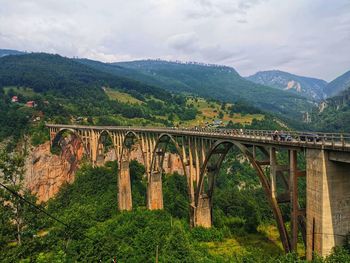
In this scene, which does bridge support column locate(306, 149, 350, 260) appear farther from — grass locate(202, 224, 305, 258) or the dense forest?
grass locate(202, 224, 305, 258)

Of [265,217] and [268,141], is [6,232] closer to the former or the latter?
[268,141]

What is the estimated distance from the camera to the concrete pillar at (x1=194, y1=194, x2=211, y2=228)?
45.0 metres

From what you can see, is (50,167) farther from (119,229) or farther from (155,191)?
(119,229)

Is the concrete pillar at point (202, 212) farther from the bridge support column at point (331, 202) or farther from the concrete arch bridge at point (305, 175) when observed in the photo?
the bridge support column at point (331, 202)

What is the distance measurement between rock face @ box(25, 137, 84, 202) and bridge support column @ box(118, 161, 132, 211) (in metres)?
28.8

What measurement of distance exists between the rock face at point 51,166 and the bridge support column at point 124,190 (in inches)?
508

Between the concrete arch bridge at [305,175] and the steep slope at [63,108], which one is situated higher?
the steep slope at [63,108]

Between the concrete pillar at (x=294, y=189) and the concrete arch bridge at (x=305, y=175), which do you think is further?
the concrete pillar at (x=294, y=189)

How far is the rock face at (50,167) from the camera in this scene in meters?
82.5

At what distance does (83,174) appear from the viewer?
7581cm

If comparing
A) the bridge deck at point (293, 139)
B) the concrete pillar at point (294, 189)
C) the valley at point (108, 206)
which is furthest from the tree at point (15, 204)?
the concrete pillar at point (294, 189)

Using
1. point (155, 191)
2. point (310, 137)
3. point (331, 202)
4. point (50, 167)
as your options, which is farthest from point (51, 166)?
point (331, 202)

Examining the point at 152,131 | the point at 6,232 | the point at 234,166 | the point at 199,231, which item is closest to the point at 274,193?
the point at 199,231

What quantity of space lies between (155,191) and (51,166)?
136ft
